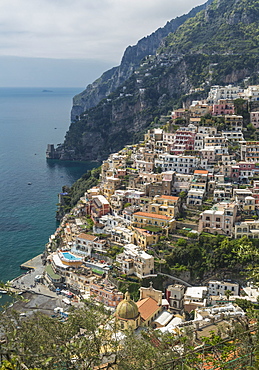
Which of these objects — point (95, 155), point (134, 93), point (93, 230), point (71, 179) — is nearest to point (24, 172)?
point (71, 179)

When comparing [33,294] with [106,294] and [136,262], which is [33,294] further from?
[136,262]

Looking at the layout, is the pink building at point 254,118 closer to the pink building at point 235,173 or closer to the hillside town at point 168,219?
the hillside town at point 168,219

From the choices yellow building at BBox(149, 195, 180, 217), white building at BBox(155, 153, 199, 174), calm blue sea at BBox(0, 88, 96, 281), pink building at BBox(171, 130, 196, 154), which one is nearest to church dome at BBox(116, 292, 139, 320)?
yellow building at BBox(149, 195, 180, 217)

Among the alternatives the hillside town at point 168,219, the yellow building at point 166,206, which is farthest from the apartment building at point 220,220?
the yellow building at point 166,206

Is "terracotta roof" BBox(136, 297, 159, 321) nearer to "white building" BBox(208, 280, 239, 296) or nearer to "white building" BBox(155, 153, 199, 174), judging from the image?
"white building" BBox(208, 280, 239, 296)

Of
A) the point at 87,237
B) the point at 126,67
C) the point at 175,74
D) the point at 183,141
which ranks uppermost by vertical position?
the point at 126,67

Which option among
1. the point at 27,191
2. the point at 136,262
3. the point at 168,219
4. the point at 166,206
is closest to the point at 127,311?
the point at 136,262
